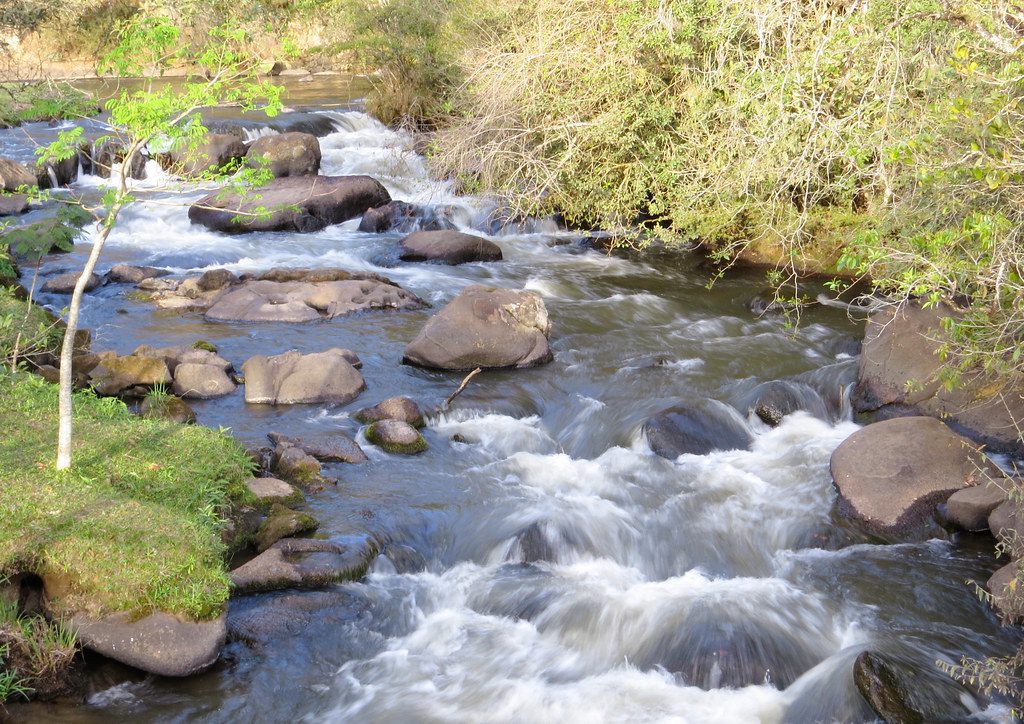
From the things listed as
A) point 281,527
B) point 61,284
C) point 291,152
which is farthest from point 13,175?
point 281,527

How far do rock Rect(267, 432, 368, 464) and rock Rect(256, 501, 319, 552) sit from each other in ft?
4.11

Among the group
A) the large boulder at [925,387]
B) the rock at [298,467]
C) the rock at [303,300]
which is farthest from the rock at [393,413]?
the large boulder at [925,387]

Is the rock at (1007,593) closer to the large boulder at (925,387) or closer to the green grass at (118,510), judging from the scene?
the large boulder at (925,387)

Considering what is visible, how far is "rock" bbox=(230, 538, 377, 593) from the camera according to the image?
21.5 feet

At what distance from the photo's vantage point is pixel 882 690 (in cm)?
558

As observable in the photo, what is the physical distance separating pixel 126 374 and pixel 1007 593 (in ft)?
26.2

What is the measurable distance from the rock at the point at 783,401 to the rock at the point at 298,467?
4.40m

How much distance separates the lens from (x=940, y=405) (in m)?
9.14

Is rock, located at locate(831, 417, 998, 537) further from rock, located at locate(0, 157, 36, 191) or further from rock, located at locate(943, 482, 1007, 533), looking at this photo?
rock, located at locate(0, 157, 36, 191)

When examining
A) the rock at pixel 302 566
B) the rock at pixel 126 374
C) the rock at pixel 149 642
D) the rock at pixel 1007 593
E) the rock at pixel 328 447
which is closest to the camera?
the rock at pixel 149 642

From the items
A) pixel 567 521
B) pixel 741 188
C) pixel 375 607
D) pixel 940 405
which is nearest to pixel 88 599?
pixel 375 607

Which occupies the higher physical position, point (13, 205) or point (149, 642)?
point (13, 205)

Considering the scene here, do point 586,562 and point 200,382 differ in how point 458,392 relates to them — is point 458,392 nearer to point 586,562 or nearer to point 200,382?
point 200,382

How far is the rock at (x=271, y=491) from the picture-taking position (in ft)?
24.7
